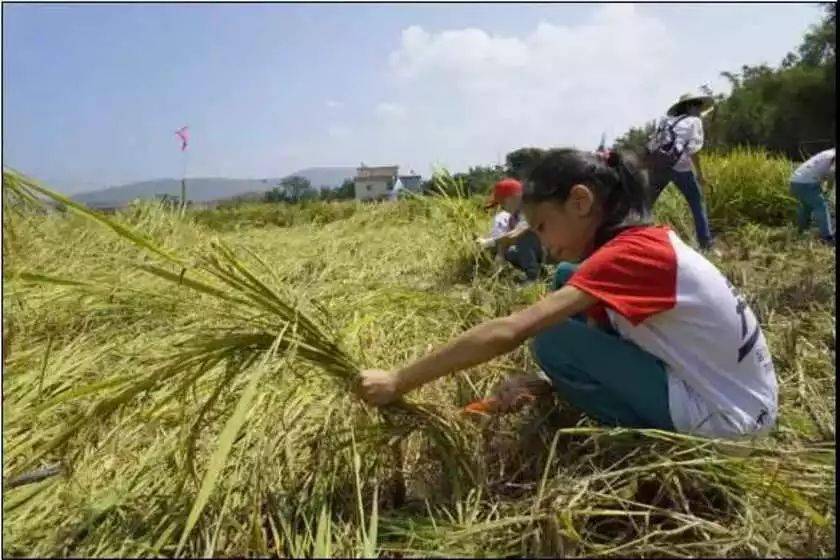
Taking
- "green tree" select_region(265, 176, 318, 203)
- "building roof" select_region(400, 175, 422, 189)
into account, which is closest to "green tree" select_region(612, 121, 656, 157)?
"building roof" select_region(400, 175, 422, 189)

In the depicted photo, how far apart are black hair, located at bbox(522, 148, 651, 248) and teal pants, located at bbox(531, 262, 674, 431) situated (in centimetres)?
21

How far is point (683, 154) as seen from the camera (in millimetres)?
4730

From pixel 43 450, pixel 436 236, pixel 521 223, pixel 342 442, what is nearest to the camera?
pixel 43 450

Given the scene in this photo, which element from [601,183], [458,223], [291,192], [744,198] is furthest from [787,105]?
[601,183]

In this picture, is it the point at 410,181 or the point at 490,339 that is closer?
the point at 490,339

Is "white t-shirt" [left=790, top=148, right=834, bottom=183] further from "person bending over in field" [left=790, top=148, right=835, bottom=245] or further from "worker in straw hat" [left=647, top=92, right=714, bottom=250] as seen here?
"worker in straw hat" [left=647, top=92, right=714, bottom=250]

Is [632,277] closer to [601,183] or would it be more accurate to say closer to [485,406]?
[601,183]

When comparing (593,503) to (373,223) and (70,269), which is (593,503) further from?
(373,223)

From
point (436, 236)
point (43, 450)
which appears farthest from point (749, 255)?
point (43, 450)

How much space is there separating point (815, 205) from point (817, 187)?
11cm

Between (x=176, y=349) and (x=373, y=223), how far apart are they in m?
5.37

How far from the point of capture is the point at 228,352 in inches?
61.0

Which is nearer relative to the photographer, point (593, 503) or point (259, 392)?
point (593, 503)

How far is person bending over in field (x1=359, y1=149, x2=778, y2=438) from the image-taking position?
1.52 m
